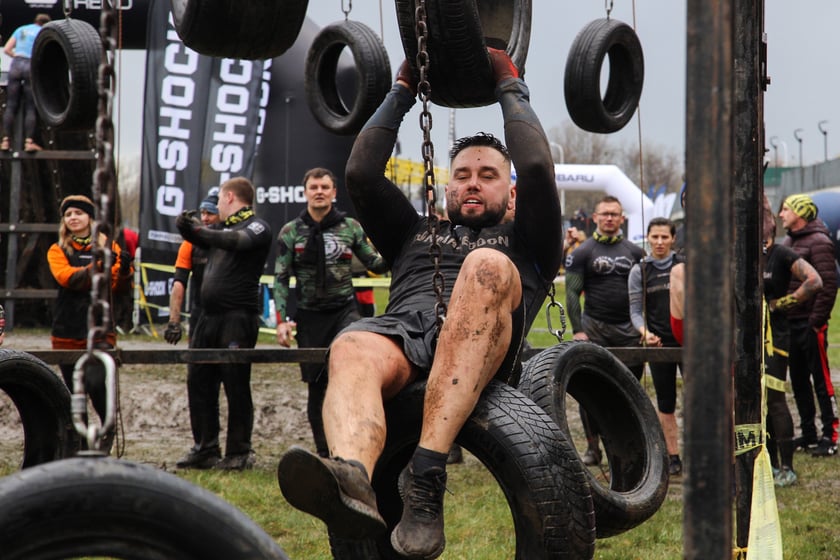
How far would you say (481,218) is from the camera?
13.0 feet

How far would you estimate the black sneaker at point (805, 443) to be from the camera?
7664 mm

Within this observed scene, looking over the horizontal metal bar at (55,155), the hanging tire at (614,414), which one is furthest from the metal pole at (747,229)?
the horizontal metal bar at (55,155)

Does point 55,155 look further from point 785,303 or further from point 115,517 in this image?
point 115,517

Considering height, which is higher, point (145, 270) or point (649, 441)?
point (145, 270)

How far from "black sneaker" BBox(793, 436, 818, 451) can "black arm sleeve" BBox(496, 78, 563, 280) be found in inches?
180

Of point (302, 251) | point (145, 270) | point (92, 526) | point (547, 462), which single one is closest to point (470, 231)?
point (547, 462)

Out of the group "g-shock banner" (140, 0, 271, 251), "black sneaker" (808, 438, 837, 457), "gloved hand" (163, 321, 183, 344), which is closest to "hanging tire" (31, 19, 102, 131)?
"gloved hand" (163, 321, 183, 344)

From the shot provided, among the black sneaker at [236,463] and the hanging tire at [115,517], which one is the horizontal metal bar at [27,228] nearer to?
the black sneaker at [236,463]

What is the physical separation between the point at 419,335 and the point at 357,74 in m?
2.37

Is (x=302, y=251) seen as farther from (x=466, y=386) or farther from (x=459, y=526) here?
(x=466, y=386)

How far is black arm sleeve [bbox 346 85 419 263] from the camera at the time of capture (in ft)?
12.8

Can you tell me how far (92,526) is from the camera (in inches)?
76.0

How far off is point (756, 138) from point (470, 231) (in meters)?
1.13

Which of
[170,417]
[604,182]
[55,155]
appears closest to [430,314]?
[170,417]
